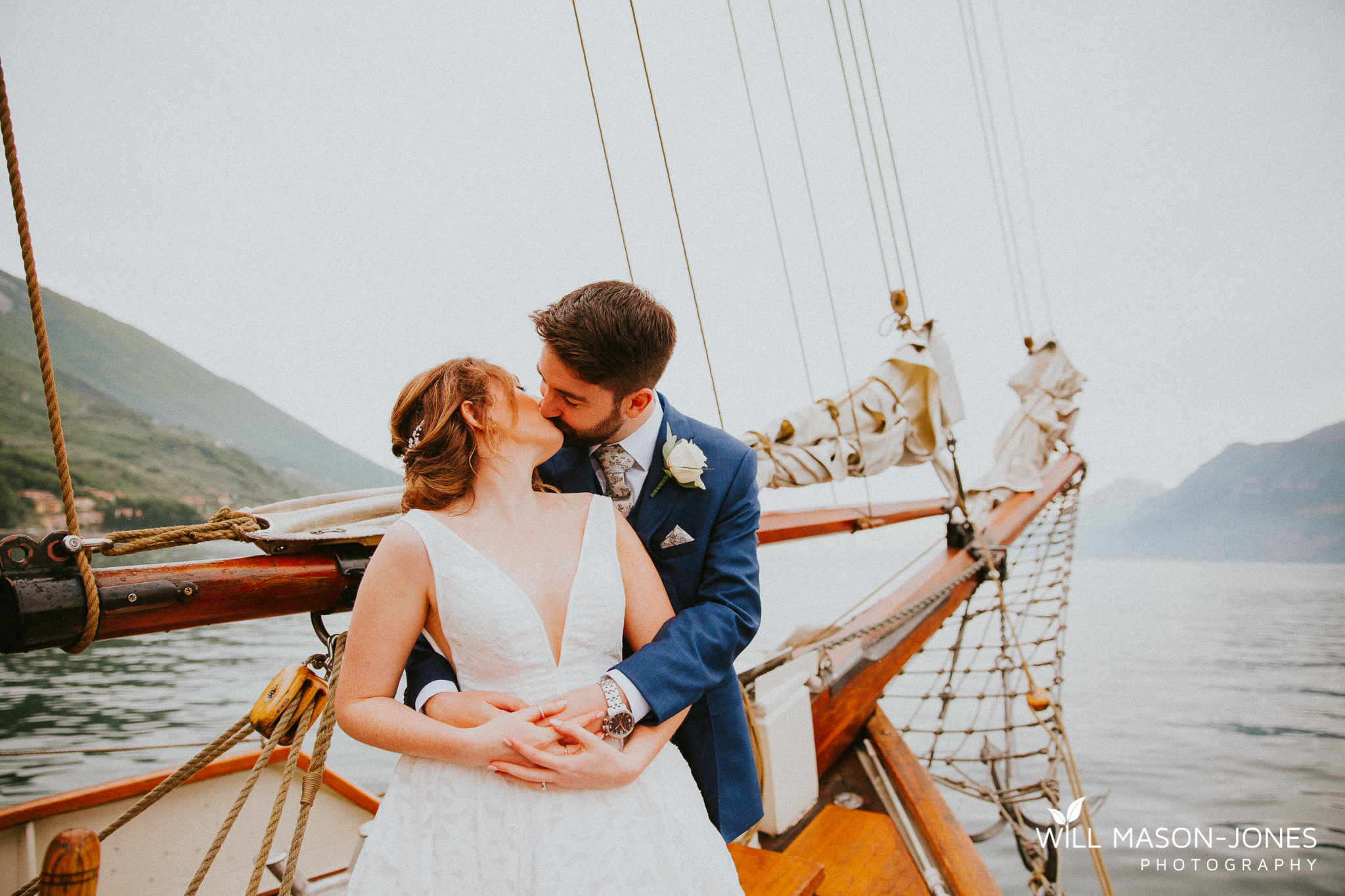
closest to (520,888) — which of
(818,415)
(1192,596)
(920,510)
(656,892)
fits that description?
(656,892)

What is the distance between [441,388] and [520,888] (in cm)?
86

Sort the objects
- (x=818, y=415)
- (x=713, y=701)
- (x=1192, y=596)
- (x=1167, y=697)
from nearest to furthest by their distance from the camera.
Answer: (x=713, y=701) < (x=818, y=415) < (x=1167, y=697) < (x=1192, y=596)

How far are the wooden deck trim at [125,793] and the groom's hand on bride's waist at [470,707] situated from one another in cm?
154

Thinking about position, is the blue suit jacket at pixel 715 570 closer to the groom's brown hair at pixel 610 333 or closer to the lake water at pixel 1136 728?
the groom's brown hair at pixel 610 333

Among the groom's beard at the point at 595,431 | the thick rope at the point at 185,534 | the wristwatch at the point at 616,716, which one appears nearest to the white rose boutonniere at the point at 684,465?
the groom's beard at the point at 595,431

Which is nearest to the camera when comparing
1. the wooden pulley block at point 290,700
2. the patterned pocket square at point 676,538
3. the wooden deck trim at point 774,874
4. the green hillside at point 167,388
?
the wooden pulley block at point 290,700

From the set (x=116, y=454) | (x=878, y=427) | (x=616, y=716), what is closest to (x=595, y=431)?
(x=616, y=716)

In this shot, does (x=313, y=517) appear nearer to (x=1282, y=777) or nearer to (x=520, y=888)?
(x=520, y=888)

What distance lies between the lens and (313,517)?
1.37m

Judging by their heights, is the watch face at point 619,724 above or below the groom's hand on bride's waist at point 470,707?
below

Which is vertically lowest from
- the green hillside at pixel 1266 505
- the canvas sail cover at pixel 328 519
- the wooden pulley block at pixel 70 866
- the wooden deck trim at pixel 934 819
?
the green hillside at pixel 1266 505

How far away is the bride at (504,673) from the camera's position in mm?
974

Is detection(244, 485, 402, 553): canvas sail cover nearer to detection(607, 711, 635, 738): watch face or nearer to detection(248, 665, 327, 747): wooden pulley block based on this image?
detection(248, 665, 327, 747): wooden pulley block

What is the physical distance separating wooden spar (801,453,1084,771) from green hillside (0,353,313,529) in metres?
49.7
